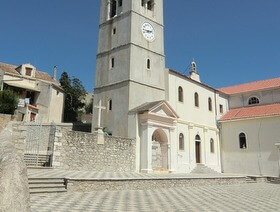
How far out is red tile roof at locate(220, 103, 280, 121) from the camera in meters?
27.8

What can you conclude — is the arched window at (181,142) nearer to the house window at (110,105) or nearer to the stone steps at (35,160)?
the house window at (110,105)

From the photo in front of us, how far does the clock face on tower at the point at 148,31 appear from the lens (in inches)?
981

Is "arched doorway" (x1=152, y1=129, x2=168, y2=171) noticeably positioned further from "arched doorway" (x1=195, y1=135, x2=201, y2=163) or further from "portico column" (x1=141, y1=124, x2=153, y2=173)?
"arched doorway" (x1=195, y1=135, x2=201, y2=163)

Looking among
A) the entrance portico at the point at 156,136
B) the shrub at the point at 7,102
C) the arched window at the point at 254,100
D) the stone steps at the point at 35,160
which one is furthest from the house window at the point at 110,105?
the arched window at the point at 254,100

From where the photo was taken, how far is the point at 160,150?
75.9ft

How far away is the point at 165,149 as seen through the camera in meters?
23.1

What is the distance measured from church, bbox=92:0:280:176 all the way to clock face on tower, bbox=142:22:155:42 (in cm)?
9

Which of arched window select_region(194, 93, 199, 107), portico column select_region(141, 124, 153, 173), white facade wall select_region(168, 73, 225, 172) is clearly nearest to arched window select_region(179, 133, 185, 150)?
white facade wall select_region(168, 73, 225, 172)

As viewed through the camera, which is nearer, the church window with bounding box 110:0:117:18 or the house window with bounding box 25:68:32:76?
the church window with bounding box 110:0:117:18

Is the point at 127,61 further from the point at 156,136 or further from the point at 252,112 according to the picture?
the point at 252,112

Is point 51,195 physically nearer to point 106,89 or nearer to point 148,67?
point 106,89

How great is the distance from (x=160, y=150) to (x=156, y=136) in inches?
49.6

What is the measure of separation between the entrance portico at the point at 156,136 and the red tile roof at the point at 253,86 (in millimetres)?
13364

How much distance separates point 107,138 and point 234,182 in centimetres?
1026
